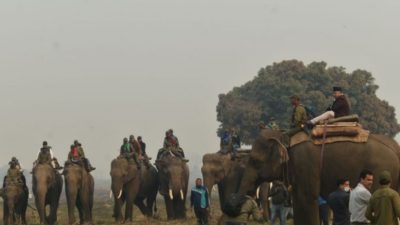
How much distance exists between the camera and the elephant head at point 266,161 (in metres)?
19.5

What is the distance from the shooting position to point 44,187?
3547cm

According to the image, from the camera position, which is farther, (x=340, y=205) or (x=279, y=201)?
(x=279, y=201)

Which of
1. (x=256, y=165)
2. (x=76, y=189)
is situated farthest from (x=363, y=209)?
(x=76, y=189)

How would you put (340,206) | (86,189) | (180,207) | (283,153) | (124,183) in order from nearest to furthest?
1. (340,206)
2. (283,153)
3. (86,189)
4. (124,183)
5. (180,207)

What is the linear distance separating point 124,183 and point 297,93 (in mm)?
41900

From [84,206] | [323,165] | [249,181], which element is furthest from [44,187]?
[323,165]

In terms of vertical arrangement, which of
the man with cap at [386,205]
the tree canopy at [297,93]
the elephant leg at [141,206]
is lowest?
the man with cap at [386,205]

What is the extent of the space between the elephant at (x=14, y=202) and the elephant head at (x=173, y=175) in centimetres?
642

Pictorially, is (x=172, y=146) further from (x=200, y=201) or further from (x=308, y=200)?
(x=308, y=200)

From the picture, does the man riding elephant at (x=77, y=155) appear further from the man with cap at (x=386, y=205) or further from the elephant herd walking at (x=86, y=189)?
the man with cap at (x=386, y=205)

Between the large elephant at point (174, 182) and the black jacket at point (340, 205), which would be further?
the large elephant at point (174, 182)

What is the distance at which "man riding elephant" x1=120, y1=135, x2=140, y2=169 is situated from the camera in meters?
38.3

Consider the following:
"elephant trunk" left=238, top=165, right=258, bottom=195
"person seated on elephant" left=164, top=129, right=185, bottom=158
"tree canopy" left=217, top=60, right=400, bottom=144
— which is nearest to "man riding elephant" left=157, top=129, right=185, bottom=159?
"person seated on elephant" left=164, top=129, right=185, bottom=158

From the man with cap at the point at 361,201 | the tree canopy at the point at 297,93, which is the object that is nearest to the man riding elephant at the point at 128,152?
the man with cap at the point at 361,201
